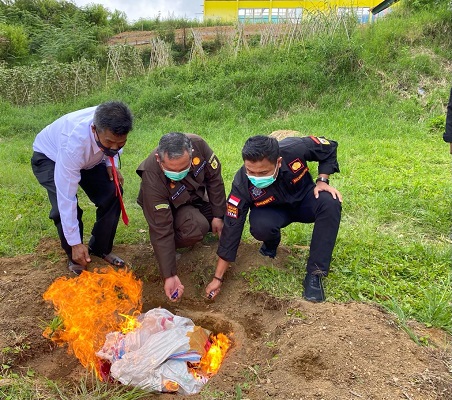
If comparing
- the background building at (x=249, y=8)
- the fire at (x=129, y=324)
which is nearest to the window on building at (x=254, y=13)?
the background building at (x=249, y=8)

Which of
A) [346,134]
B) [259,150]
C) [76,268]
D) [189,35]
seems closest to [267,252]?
[259,150]

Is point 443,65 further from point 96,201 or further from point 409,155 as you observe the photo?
point 96,201

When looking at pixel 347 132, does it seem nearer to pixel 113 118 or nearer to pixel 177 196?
pixel 177 196

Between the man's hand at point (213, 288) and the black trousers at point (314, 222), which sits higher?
the black trousers at point (314, 222)

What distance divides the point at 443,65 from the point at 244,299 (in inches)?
333

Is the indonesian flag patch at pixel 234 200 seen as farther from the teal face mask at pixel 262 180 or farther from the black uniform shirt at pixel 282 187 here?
the teal face mask at pixel 262 180

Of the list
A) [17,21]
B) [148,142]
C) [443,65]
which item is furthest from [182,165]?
[17,21]

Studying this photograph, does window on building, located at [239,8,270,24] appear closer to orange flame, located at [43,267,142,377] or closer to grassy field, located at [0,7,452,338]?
grassy field, located at [0,7,452,338]

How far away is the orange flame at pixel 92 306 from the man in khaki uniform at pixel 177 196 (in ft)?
1.48

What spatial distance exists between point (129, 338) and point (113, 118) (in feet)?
5.01

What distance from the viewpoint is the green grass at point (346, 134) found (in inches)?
137

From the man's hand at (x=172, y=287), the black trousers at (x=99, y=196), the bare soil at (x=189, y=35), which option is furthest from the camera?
the bare soil at (x=189, y=35)

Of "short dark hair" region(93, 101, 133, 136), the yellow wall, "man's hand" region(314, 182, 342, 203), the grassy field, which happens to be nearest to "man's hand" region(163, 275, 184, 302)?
the grassy field

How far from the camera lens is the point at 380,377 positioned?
2.28 meters
